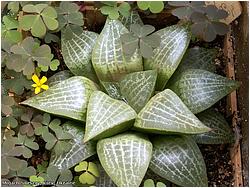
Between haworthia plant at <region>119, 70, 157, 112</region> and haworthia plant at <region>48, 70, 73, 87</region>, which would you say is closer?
haworthia plant at <region>119, 70, 157, 112</region>

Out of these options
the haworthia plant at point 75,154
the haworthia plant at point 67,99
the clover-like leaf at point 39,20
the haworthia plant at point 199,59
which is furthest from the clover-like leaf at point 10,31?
the haworthia plant at point 199,59

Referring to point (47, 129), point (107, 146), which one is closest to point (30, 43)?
point (47, 129)

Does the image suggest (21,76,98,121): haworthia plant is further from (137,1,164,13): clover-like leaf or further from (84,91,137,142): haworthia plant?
(137,1,164,13): clover-like leaf

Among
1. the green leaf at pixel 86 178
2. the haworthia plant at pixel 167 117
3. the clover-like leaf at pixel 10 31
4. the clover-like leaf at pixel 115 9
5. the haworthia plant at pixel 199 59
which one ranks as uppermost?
the clover-like leaf at pixel 115 9

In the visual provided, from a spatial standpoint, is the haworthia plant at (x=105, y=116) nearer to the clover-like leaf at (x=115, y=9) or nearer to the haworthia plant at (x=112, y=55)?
the haworthia plant at (x=112, y=55)

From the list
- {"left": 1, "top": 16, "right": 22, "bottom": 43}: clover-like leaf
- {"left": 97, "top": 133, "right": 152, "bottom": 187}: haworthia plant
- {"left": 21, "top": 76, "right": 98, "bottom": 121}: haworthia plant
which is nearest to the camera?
{"left": 97, "top": 133, "right": 152, "bottom": 187}: haworthia plant

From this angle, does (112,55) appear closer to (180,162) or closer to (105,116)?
(105,116)

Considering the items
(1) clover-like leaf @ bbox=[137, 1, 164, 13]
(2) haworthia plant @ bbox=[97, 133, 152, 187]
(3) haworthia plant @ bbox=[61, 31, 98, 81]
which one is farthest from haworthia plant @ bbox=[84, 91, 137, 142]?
(1) clover-like leaf @ bbox=[137, 1, 164, 13]
